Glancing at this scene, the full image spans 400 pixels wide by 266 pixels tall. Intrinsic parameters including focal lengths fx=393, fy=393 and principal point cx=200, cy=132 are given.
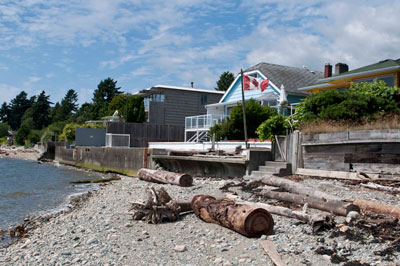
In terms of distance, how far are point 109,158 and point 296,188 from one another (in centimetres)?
2111

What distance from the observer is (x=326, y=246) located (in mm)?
5871

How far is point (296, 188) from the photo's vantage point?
9.23 meters

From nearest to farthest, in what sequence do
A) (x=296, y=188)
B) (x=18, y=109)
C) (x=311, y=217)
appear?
(x=311, y=217) < (x=296, y=188) < (x=18, y=109)

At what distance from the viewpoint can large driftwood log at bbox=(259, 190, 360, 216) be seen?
7414 millimetres

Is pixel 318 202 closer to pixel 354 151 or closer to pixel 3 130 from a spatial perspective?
pixel 354 151

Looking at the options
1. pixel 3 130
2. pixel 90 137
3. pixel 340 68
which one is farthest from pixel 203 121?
pixel 3 130

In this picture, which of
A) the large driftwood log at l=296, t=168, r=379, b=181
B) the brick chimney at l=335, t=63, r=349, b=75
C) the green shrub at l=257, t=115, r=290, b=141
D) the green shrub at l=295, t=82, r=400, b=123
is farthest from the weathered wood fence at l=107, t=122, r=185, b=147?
the large driftwood log at l=296, t=168, r=379, b=181

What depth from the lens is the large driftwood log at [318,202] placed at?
741cm

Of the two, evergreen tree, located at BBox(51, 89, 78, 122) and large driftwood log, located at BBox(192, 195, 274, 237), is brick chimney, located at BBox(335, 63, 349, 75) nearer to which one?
large driftwood log, located at BBox(192, 195, 274, 237)

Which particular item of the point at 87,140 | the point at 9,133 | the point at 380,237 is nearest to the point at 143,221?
the point at 380,237

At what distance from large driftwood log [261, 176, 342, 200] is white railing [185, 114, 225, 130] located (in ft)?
55.3

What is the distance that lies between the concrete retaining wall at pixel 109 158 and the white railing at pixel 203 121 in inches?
248

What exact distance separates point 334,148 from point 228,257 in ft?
24.7

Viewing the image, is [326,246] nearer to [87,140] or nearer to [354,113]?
[354,113]
